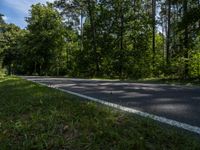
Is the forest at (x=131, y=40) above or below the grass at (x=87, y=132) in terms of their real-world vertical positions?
above

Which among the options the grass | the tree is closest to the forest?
the tree

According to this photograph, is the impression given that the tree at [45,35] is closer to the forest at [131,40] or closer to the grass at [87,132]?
the forest at [131,40]

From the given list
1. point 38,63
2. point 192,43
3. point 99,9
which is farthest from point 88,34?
point 38,63

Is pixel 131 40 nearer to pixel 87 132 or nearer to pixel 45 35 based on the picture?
pixel 45 35

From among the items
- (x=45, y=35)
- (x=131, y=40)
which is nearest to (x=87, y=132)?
(x=131, y=40)

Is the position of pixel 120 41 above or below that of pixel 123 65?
above

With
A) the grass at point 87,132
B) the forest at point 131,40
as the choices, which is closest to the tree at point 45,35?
the forest at point 131,40

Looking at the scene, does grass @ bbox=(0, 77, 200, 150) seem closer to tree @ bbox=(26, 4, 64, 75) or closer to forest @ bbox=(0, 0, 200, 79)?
forest @ bbox=(0, 0, 200, 79)

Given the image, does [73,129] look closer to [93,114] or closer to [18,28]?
[93,114]

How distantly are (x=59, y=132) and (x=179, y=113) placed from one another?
2.53m

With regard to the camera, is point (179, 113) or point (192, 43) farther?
point (192, 43)

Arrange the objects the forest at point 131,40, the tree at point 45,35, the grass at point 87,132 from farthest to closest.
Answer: the tree at point 45,35, the forest at point 131,40, the grass at point 87,132

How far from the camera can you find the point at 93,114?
6.23 metres

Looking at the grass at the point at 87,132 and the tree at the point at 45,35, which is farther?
the tree at the point at 45,35
